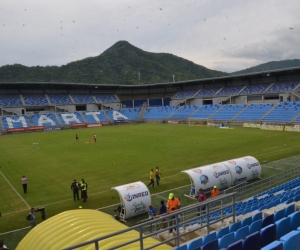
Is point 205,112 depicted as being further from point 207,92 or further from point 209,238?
point 209,238

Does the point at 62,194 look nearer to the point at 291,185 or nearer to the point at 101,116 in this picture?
the point at 291,185

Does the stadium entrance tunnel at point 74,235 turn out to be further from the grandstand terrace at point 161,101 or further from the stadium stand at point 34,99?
the stadium stand at point 34,99

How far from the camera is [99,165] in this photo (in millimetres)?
26031

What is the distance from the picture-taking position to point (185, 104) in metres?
87.1

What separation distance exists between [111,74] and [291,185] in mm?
143361

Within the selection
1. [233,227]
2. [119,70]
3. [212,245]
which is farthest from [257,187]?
[119,70]

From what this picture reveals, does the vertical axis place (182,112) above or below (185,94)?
below

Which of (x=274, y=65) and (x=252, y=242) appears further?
A: (x=274, y=65)

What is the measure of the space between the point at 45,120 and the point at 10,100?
14090mm

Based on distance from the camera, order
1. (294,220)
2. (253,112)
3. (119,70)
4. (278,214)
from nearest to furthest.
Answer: (294,220)
(278,214)
(253,112)
(119,70)

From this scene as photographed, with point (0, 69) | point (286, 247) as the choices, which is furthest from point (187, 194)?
point (0, 69)

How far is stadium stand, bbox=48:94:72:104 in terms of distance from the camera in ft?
267

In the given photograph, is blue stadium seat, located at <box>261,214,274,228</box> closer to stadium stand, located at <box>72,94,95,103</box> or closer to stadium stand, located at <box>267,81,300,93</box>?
stadium stand, located at <box>267,81,300,93</box>

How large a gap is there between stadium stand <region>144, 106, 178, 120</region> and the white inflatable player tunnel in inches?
2286
